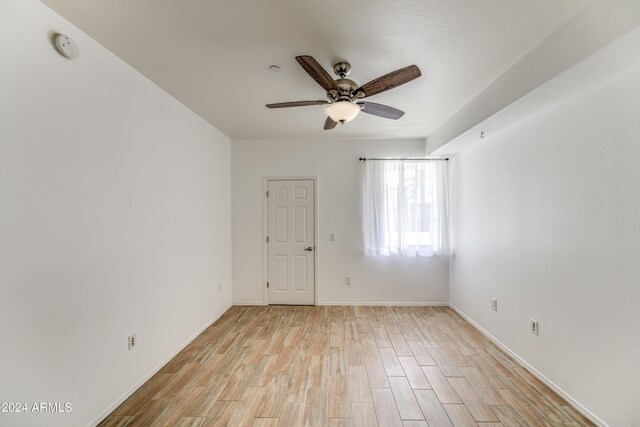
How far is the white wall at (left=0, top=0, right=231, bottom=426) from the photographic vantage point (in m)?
1.35

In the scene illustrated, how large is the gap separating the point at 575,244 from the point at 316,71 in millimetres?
2295

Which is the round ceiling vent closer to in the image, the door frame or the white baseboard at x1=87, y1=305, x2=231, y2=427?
the white baseboard at x1=87, y1=305, x2=231, y2=427

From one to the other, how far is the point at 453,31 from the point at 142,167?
255 cm

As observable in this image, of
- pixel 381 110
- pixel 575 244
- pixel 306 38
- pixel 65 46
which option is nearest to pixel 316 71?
pixel 306 38

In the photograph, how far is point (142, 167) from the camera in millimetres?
2268

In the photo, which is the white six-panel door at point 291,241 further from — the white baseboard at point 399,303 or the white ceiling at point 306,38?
the white ceiling at point 306,38

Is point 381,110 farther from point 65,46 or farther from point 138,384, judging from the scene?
point 138,384

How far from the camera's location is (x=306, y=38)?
1.74m

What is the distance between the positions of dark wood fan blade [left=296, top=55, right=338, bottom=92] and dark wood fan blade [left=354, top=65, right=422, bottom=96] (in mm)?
224

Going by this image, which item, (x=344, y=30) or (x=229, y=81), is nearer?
(x=344, y=30)

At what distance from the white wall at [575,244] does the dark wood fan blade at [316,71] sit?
1819mm

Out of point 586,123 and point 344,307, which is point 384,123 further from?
point 344,307

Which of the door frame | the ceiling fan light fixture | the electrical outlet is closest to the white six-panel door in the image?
the door frame

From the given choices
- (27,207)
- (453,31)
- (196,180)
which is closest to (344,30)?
(453,31)
